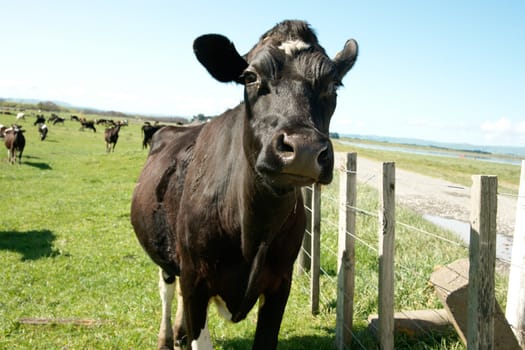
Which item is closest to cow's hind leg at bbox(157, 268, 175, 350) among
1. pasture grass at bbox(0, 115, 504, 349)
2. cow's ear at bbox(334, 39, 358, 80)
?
pasture grass at bbox(0, 115, 504, 349)

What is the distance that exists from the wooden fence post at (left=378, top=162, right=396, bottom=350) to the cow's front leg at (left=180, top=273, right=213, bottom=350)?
1.47 meters

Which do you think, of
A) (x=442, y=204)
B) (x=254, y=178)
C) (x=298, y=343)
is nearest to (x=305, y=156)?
(x=254, y=178)

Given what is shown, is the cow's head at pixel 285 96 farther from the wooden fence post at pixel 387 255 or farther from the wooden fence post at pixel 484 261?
the wooden fence post at pixel 387 255

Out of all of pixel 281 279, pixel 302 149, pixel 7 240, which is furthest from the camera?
pixel 7 240

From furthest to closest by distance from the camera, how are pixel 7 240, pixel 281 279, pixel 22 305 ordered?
pixel 7 240 < pixel 22 305 < pixel 281 279

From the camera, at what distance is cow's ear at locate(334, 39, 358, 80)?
3.54 m

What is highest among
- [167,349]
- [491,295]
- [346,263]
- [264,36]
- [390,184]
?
[264,36]

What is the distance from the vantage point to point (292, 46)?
293 cm

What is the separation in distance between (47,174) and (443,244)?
1827 cm

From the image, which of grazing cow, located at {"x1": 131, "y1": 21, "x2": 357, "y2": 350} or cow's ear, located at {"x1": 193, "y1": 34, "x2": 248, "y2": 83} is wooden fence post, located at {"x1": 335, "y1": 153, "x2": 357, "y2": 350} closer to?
grazing cow, located at {"x1": 131, "y1": 21, "x2": 357, "y2": 350}

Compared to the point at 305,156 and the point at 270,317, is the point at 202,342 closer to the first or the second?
the point at 270,317

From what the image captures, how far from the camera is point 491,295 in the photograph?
2395 mm

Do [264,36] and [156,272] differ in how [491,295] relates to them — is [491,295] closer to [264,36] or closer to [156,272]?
[264,36]

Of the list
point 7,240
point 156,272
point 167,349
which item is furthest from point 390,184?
point 7,240
